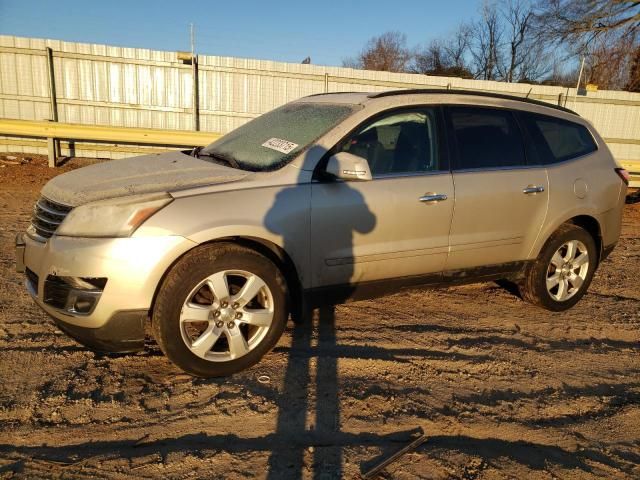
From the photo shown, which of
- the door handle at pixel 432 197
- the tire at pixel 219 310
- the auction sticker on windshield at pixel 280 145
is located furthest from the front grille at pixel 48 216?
the door handle at pixel 432 197

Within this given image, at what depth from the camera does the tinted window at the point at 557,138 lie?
456 centimetres

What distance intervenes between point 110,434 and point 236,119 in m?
11.2

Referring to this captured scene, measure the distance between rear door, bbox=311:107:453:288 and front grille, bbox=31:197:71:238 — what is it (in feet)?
5.04

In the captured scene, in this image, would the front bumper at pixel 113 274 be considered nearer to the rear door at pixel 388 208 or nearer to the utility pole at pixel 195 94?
the rear door at pixel 388 208

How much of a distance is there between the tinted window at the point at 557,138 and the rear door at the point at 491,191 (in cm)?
16

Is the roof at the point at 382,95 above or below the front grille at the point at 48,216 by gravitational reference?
above

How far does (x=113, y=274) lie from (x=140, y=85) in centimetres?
1077

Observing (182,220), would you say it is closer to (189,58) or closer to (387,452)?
(387,452)

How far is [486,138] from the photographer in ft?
14.1

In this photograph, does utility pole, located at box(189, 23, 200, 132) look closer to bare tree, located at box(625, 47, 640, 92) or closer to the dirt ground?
the dirt ground

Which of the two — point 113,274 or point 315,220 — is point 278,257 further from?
point 113,274

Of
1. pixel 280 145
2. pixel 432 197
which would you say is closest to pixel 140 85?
pixel 280 145

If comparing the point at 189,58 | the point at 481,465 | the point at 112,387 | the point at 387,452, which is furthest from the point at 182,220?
the point at 189,58

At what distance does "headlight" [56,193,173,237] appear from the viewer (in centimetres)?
300
